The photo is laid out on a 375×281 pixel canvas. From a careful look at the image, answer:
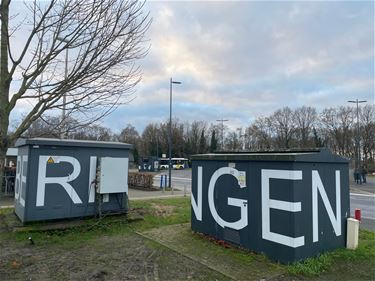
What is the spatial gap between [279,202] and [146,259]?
292cm

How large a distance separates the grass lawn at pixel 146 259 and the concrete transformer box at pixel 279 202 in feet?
0.96

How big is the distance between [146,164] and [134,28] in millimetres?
58232

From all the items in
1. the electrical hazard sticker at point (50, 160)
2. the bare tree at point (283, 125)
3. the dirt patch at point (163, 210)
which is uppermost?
the bare tree at point (283, 125)

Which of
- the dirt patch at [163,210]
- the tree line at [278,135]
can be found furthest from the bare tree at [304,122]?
the dirt patch at [163,210]

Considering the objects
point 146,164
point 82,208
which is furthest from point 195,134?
point 82,208

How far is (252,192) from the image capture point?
6.99 meters

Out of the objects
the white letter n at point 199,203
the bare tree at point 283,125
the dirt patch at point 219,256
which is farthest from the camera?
the bare tree at point 283,125

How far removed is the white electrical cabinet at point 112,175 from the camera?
9.83 metres

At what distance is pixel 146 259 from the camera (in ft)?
21.8

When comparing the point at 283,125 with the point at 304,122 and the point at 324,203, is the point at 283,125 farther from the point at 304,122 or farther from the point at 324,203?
the point at 324,203

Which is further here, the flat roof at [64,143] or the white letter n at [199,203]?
the flat roof at [64,143]

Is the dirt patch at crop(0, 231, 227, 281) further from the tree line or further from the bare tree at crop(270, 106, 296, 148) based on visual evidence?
the bare tree at crop(270, 106, 296, 148)

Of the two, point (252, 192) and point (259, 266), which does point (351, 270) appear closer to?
point (259, 266)

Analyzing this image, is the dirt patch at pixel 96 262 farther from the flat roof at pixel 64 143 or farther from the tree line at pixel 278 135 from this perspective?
the tree line at pixel 278 135
